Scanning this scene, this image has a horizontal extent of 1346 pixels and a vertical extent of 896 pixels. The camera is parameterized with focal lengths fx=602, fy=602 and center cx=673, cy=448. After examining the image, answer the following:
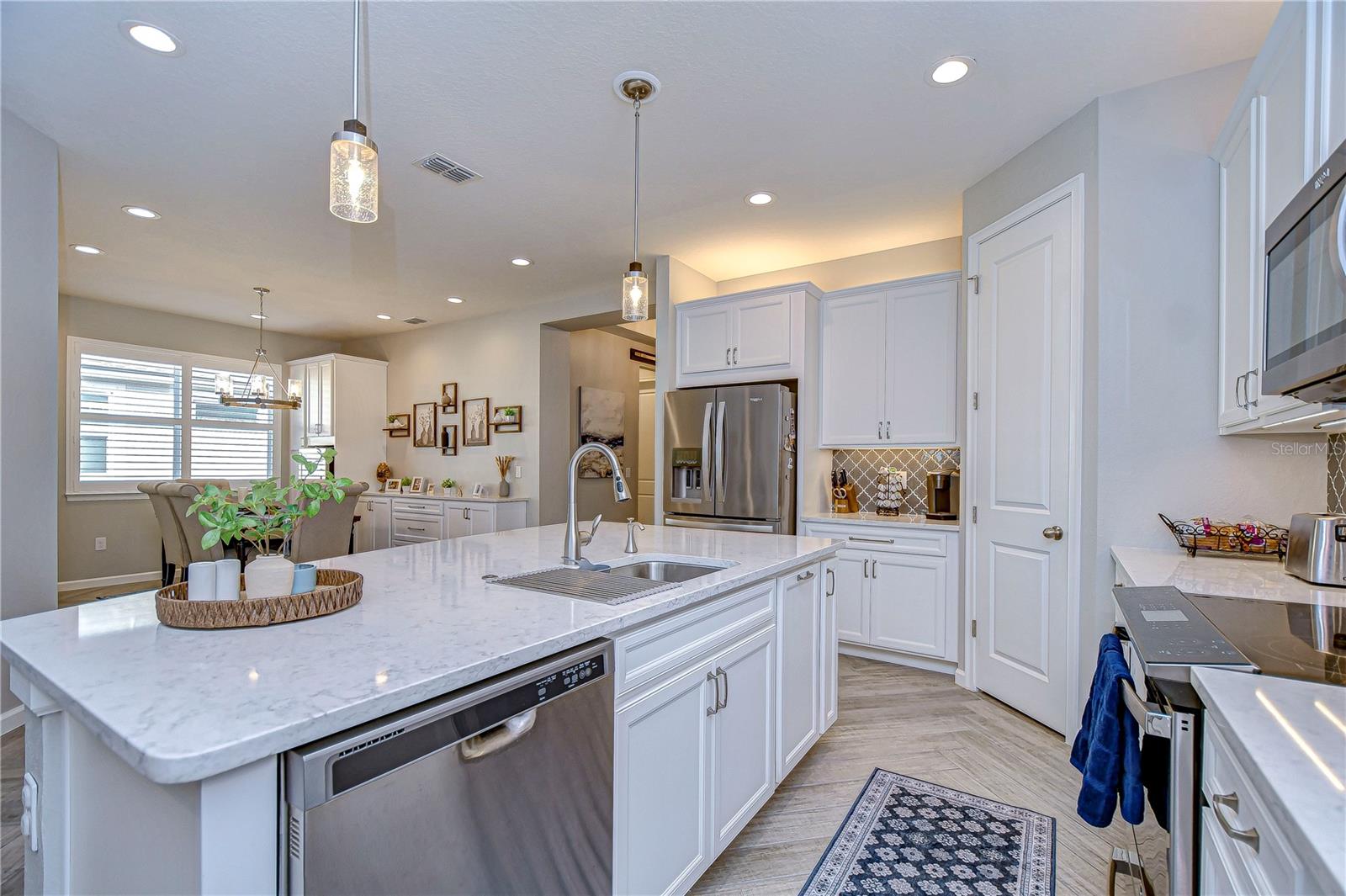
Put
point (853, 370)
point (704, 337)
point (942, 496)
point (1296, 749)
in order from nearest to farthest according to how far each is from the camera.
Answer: point (1296, 749) < point (942, 496) < point (853, 370) < point (704, 337)

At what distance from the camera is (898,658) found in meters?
3.63

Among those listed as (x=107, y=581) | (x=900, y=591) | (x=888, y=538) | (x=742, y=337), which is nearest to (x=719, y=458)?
(x=742, y=337)

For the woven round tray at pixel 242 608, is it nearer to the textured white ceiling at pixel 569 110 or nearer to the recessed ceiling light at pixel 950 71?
the textured white ceiling at pixel 569 110

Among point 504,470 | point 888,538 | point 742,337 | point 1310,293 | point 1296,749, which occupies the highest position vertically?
point 742,337

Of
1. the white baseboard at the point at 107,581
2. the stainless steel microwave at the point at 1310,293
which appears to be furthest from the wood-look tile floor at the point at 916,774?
the white baseboard at the point at 107,581

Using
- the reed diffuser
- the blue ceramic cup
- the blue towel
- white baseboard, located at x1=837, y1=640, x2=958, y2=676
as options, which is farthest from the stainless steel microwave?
the reed diffuser

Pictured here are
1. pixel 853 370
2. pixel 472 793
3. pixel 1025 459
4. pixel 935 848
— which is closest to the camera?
pixel 472 793

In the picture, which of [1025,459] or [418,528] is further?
[418,528]

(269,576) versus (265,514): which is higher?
(265,514)

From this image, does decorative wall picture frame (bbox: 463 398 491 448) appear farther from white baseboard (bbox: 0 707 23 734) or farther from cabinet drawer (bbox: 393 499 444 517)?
white baseboard (bbox: 0 707 23 734)

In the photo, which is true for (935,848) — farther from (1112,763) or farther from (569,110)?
(569,110)

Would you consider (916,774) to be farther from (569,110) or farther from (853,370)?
(569,110)

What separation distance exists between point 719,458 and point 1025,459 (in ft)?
5.87

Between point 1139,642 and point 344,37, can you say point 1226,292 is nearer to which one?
point 1139,642
